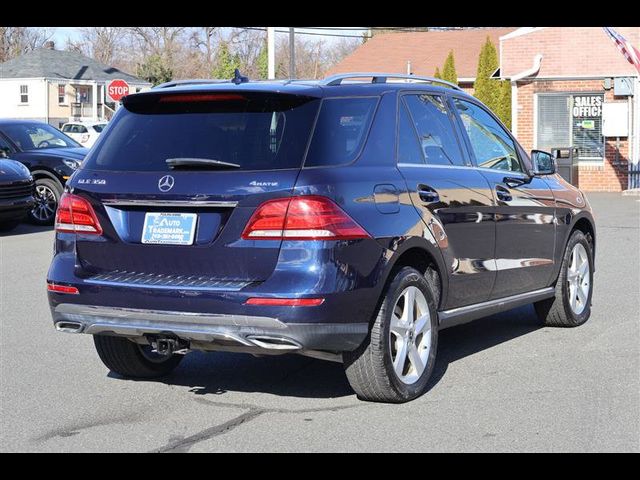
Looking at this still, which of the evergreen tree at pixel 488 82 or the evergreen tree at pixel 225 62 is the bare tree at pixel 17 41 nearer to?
the evergreen tree at pixel 225 62

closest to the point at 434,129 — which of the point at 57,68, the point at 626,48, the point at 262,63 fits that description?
the point at 626,48

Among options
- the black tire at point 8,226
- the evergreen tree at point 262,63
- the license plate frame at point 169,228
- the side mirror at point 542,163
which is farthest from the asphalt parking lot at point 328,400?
the evergreen tree at point 262,63

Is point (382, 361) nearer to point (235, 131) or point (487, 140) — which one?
point (235, 131)

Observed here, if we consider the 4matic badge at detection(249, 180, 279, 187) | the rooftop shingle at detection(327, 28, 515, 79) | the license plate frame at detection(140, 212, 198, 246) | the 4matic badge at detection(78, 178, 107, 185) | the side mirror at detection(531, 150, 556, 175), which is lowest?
the license plate frame at detection(140, 212, 198, 246)

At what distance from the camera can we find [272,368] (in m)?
7.03

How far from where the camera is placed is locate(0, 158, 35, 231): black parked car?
53.4 feet

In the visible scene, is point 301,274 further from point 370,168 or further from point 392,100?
point 392,100

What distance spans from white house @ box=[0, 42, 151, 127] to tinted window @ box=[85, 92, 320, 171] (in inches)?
2314

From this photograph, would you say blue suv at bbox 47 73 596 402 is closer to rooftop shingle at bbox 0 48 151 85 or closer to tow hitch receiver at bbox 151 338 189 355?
tow hitch receiver at bbox 151 338 189 355

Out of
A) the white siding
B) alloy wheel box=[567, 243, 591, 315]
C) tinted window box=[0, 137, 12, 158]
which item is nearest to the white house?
the white siding

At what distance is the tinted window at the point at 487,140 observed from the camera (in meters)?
7.21

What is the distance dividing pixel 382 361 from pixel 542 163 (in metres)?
2.86

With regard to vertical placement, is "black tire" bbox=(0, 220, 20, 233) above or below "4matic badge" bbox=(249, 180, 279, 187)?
below
